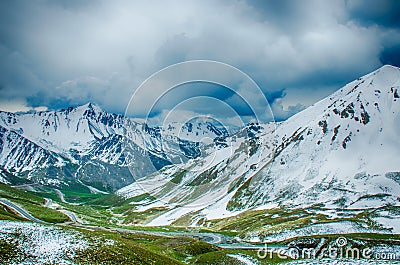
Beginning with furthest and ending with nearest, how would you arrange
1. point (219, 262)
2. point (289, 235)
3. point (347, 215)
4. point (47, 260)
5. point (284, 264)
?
point (347, 215), point (289, 235), point (219, 262), point (284, 264), point (47, 260)

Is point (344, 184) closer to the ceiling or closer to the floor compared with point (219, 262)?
closer to the ceiling

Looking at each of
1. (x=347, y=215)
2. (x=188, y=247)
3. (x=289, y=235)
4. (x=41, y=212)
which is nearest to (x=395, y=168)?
(x=347, y=215)

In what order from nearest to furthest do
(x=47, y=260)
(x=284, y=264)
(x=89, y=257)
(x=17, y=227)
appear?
1. (x=47, y=260)
2. (x=89, y=257)
3. (x=17, y=227)
4. (x=284, y=264)

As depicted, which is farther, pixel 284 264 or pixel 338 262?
pixel 284 264

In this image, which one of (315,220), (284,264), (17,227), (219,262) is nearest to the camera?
(17,227)

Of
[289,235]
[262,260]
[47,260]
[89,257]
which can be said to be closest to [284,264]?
[262,260]

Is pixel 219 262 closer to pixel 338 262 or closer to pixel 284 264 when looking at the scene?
pixel 284 264

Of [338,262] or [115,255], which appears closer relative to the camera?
[115,255]

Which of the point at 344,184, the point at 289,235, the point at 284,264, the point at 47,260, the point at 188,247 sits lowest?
the point at 47,260

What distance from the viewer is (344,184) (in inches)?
7234

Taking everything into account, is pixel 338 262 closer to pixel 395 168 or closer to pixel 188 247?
pixel 188 247

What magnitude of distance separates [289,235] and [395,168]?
114 metres

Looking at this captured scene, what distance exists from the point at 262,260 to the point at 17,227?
3824cm

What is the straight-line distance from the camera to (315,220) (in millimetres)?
121312
